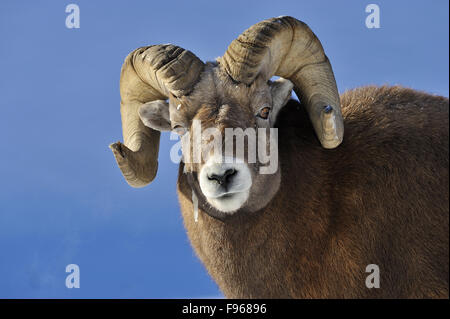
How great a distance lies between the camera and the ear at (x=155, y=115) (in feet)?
35.6

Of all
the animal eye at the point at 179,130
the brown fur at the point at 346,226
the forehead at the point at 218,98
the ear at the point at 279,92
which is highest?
the ear at the point at 279,92

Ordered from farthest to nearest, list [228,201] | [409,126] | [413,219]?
[409,126]
[413,219]
[228,201]

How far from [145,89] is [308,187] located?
3614 millimetres

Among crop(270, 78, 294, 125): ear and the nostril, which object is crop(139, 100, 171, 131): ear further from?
the nostril

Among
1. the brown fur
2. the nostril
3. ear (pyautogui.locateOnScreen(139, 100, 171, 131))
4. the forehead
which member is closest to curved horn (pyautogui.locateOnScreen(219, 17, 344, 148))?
the forehead

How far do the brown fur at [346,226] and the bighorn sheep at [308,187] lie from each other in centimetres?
2

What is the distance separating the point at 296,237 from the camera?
32.1 feet

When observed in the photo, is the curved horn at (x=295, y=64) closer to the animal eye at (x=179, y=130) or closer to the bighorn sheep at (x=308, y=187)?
the bighorn sheep at (x=308, y=187)

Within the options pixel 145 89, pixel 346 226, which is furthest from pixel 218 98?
pixel 346 226

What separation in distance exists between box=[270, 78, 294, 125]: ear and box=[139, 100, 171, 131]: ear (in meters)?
1.88

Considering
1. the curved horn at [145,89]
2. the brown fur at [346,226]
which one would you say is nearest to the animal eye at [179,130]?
the curved horn at [145,89]
